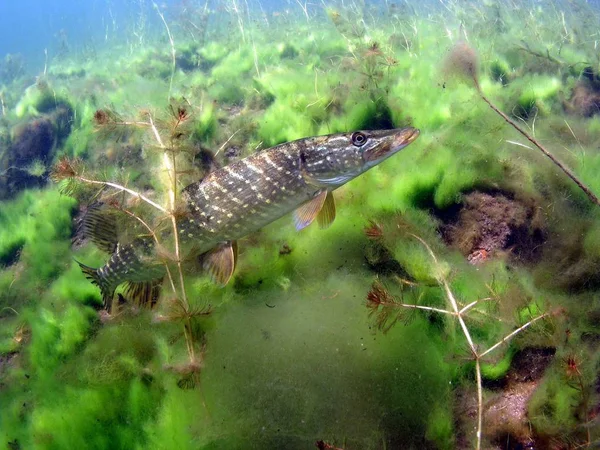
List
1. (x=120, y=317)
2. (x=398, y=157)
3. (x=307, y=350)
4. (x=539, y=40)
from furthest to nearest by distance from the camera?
(x=539, y=40) < (x=398, y=157) < (x=120, y=317) < (x=307, y=350)

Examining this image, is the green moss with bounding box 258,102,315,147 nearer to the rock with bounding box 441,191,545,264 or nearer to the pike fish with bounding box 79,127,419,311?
the pike fish with bounding box 79,127,419,311

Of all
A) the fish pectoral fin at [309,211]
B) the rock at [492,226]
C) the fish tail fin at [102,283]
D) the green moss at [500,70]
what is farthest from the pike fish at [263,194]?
the green moss at [500,70]

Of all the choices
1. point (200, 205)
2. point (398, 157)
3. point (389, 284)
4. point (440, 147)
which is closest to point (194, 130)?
point (200, 205)

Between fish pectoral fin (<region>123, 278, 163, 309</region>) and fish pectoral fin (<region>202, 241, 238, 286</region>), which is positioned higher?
fish pectoral fin (<region>202, 241, 238, 286</region>)

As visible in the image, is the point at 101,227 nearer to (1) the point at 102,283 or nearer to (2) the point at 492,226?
(1) the point at 102,283

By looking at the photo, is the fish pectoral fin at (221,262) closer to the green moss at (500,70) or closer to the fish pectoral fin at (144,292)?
the fish pectoral fin at (144,292)

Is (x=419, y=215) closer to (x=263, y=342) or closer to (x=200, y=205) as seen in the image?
(x=263, y=342)

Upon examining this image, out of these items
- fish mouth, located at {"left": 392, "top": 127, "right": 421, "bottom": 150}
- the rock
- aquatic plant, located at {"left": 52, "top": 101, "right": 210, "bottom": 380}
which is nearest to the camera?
aquatic plant, located at {"left": 52, "top": 101, "right": 210, "bottom": 380}

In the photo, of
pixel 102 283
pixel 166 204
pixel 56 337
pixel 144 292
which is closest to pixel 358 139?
pixel 166 204

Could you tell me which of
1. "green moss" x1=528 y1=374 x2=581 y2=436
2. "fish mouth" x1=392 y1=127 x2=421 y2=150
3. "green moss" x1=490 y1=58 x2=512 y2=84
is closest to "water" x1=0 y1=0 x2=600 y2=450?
"green moss" x1=528 y1=374 x2=581 y2=436
